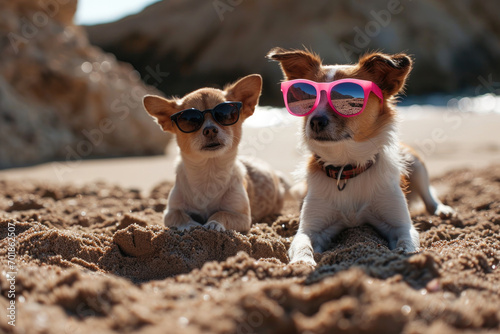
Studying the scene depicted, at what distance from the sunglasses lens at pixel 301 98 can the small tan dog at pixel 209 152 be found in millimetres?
556

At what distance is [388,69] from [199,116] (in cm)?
160

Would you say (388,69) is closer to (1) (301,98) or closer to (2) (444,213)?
(1) (301,98)

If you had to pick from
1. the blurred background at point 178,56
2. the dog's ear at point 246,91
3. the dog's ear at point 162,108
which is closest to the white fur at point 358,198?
the dog's ear at point 246,91

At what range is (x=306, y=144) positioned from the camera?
4215mm

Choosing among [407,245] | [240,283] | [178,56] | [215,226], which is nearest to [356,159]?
[407,245]

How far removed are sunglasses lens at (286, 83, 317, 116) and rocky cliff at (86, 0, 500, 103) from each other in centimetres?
2514

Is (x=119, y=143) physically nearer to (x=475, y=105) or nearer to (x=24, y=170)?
(x=24, y=170)

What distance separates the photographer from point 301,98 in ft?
12.9

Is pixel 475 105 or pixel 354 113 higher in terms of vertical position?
pixel 354 113

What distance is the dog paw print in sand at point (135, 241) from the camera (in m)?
3.37

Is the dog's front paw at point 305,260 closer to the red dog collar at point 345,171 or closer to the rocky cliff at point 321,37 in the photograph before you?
the red dog collar at point 345,171

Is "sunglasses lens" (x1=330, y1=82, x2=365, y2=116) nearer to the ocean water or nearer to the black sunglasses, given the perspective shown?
the black sunglasses

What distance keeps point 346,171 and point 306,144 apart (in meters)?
0.40

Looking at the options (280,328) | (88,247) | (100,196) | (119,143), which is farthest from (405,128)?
(280,328)
